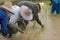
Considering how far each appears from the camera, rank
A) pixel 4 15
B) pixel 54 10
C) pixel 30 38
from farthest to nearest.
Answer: pixel 54 10 → pixel 30 38 → pixel 4 15

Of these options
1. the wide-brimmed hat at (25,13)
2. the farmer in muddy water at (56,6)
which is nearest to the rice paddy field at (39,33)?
the wide-brimmed hat at (25,13)

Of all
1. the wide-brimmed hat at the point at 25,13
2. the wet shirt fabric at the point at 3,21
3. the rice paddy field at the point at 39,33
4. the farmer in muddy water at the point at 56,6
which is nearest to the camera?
the wet shirt fabric at the point at 3,21

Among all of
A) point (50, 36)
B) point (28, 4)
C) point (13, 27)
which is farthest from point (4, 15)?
point (50, 36)

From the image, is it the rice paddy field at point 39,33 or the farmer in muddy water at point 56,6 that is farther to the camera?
the farmer in muddy water at point 56,6

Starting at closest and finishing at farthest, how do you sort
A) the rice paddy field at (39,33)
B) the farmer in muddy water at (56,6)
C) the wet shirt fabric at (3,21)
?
the wet shirt fabric at (3,21) < the rice paddy field at (39,33) < the farmer in muddy water at (56,6)

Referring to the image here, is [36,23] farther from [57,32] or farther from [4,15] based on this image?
[4,15]

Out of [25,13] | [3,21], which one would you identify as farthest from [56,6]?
[3,21]

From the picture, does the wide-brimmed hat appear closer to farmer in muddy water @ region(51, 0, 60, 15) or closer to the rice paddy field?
the rice paddy field

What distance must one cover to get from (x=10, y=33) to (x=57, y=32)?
0.82 metres

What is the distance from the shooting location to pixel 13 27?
2.53 metres

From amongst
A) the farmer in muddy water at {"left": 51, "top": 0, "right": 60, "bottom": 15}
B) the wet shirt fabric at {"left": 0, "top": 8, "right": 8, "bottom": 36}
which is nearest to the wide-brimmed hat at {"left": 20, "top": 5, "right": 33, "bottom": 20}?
the wet shirt fabric at {"left": 0, "top": 8, "right": 8, "bottom": 36}

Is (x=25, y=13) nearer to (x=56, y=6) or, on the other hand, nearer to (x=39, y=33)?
(x=39, y=33)

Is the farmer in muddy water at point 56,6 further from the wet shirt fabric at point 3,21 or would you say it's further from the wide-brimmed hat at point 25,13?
the wet shirt fabric at point 3,21

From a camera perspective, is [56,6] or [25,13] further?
[56,6]
